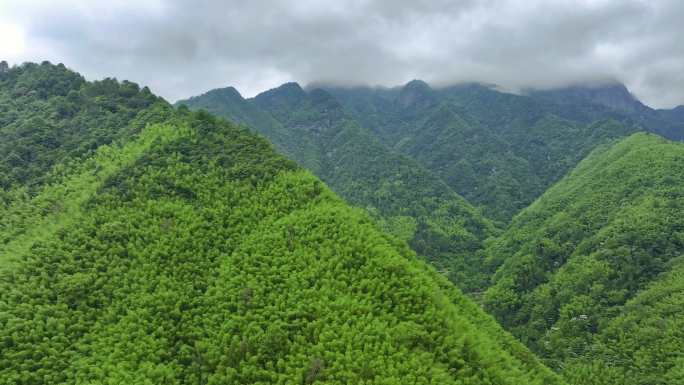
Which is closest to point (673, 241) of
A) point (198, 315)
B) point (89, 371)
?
point (198, 315)

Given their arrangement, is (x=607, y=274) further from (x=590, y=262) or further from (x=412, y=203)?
(x=412, y=203)

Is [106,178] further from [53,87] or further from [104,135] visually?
[53,87]

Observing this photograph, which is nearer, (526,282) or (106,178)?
(106,178)

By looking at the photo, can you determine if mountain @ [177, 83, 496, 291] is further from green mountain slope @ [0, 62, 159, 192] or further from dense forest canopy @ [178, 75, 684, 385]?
green mountain slope @ [0, 62, 159, 192]

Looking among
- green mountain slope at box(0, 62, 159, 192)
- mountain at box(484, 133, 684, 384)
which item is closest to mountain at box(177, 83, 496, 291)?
mountain at box(484, 133, 684, 384)

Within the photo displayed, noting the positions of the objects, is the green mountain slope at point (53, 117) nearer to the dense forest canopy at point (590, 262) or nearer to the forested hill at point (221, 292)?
the forested hill at point (221, 292)
